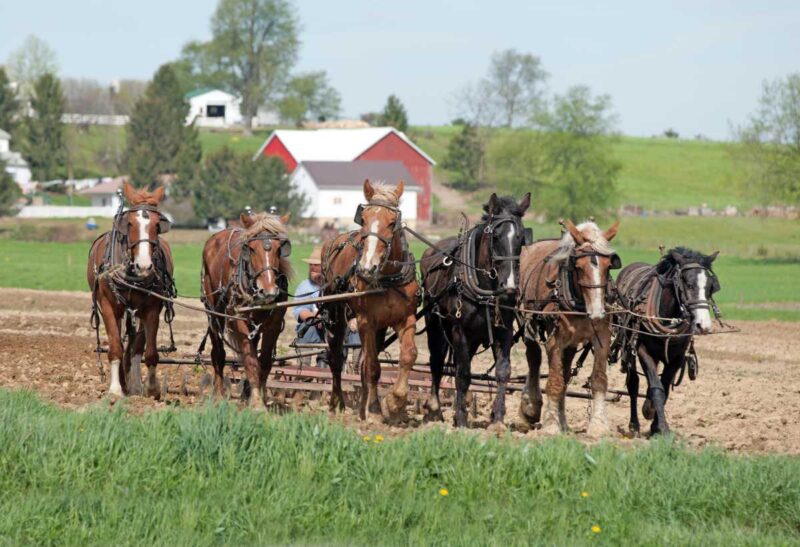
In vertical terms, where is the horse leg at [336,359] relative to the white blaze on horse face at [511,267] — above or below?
below

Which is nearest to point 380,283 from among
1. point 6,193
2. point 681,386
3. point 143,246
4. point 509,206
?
point 509,206

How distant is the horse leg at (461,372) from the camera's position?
13.5 meters

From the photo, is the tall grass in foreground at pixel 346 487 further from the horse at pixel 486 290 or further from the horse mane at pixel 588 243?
the horse at pixel 486 290

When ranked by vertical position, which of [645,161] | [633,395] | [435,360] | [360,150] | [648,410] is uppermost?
[360,150]

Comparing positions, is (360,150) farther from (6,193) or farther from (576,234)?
(576,234)

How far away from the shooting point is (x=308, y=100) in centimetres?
12069

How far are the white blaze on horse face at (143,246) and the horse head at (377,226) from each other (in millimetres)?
2588

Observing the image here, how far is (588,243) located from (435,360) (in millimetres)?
2795

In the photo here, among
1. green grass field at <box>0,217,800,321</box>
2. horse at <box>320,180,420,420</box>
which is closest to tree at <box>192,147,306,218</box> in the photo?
green grass field at <box>0,217,800,321</box>

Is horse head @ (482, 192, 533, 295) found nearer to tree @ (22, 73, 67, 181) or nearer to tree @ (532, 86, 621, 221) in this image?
tree @ (532, 86, 621, 221)

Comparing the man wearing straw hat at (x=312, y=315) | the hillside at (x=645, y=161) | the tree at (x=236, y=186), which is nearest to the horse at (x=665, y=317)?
the man wearing straw hat at (x=312, y=315)

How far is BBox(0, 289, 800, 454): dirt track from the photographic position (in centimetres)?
1436

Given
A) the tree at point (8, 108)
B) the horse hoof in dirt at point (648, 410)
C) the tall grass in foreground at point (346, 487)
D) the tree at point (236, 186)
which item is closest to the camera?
the tall grass in foreground at point (346, 487)

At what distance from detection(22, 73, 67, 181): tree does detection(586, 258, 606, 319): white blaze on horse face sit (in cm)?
8762
